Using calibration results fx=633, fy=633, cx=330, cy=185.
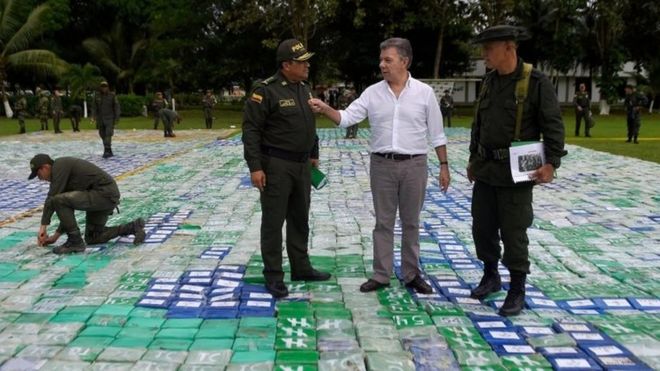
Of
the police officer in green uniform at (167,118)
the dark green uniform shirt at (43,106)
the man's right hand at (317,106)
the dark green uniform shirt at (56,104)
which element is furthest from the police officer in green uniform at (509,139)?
the dark green uniform shirt at (43,106)

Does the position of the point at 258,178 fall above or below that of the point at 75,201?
above

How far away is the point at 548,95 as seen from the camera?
420cm

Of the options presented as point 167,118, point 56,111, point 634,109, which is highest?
point 634,109

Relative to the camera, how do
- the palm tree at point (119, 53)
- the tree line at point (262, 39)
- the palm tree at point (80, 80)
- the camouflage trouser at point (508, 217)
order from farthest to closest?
the palm tree at point (119, 53) < the palm tree at point (80, 80) < the tree line at point (262, 39) < the camouflage trouser at point (508, 217)

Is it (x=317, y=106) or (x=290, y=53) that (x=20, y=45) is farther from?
(x=317, y=106)

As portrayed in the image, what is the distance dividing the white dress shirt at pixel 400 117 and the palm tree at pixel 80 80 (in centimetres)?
3382

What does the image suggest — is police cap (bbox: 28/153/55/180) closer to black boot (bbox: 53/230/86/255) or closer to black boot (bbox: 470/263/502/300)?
black boot (bbox: 53/230/86/255)

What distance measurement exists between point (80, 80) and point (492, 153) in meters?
35.5

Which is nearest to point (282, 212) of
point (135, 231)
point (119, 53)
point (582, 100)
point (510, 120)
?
point (510, 120)

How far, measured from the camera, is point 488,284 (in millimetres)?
4797

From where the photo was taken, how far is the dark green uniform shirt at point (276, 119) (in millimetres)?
4656

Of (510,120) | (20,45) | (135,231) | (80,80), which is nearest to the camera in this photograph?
(510,120)

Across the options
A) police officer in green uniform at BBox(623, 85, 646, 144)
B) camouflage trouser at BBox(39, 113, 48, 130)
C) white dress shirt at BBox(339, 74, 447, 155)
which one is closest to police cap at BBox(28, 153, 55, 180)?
white dress shirt at BBox(339, 74, 447, 155)

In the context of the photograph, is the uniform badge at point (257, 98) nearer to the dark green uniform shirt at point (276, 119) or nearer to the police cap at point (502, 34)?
the dark green uniform shirt at point (276, 119)
